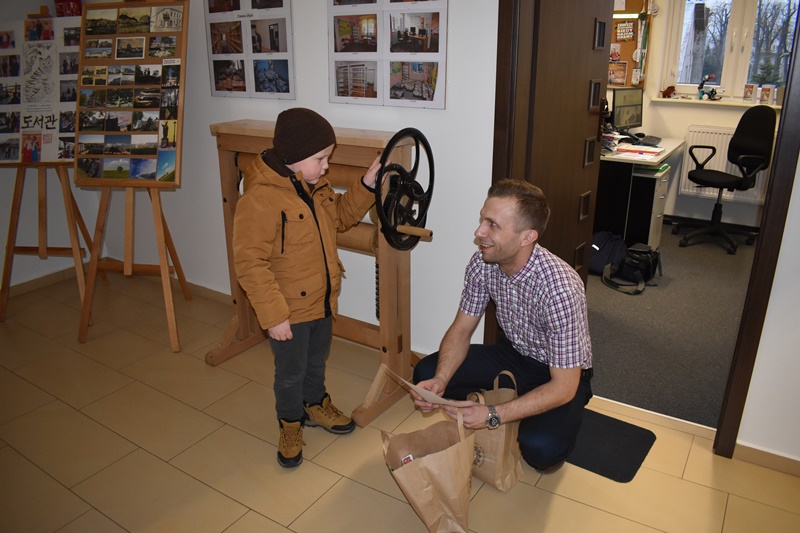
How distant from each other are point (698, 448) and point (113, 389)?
8.60 ft

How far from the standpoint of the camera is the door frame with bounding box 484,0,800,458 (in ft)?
6.47

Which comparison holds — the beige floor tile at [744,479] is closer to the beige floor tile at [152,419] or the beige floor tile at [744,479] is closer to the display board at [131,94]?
the beige floor tile at [152,419]

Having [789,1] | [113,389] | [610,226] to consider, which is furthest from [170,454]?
[789,1]

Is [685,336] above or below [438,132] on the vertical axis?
below

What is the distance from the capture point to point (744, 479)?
2213 millimetres

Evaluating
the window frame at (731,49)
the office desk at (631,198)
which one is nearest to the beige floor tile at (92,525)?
the office desk at (631,198)

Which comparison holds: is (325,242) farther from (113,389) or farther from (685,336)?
(685,336)

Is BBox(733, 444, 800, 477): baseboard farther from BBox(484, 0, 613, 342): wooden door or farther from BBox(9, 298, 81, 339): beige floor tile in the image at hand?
BBox(9, 298, 81, 339): beige floor tile

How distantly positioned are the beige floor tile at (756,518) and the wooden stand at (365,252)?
129 cm

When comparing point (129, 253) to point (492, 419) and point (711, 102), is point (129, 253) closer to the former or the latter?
point (492, 419)

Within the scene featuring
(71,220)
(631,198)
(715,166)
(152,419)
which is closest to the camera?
(152,419)

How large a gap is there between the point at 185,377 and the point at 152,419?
357 mm

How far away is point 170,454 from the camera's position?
7.89 feet

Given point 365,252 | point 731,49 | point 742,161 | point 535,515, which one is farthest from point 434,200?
point 731,49
